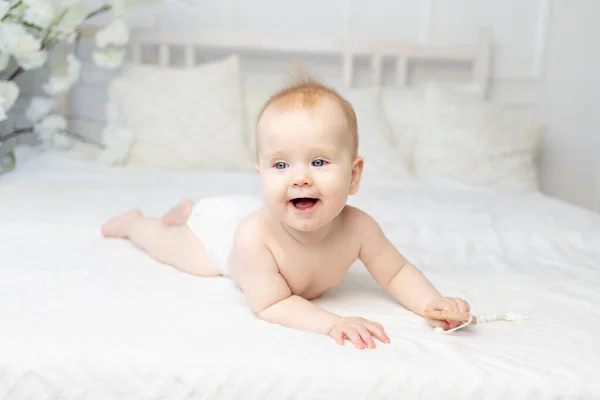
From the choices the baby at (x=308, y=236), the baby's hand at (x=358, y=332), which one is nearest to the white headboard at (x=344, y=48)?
the baby at (x=308, y=236)

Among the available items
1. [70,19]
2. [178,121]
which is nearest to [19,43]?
[70,19]

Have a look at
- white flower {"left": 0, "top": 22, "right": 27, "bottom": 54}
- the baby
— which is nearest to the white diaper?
the baby

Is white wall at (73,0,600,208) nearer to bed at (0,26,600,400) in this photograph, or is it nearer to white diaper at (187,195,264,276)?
bed at (0,26,600,400)

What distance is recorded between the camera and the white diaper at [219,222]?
128cm

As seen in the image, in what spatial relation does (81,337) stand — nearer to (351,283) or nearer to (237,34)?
(351,283)

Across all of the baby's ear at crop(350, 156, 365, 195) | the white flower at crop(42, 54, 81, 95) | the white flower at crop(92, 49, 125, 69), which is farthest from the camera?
the white flower at crop(92, 49, 125, 69)

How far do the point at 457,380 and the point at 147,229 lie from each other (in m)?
0.79

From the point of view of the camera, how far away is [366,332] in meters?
0.95

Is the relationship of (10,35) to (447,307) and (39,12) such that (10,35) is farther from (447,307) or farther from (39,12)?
(447,307)

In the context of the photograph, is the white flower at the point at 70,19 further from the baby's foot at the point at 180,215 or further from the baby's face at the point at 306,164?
the baby's face at the point at 306,164

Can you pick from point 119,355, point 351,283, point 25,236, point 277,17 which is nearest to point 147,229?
point 25,236

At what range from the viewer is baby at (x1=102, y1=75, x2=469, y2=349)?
3.26ft

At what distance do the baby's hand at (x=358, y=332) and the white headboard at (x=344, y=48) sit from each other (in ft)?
6.40

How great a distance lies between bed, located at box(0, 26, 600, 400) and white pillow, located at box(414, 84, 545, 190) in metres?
0.63
